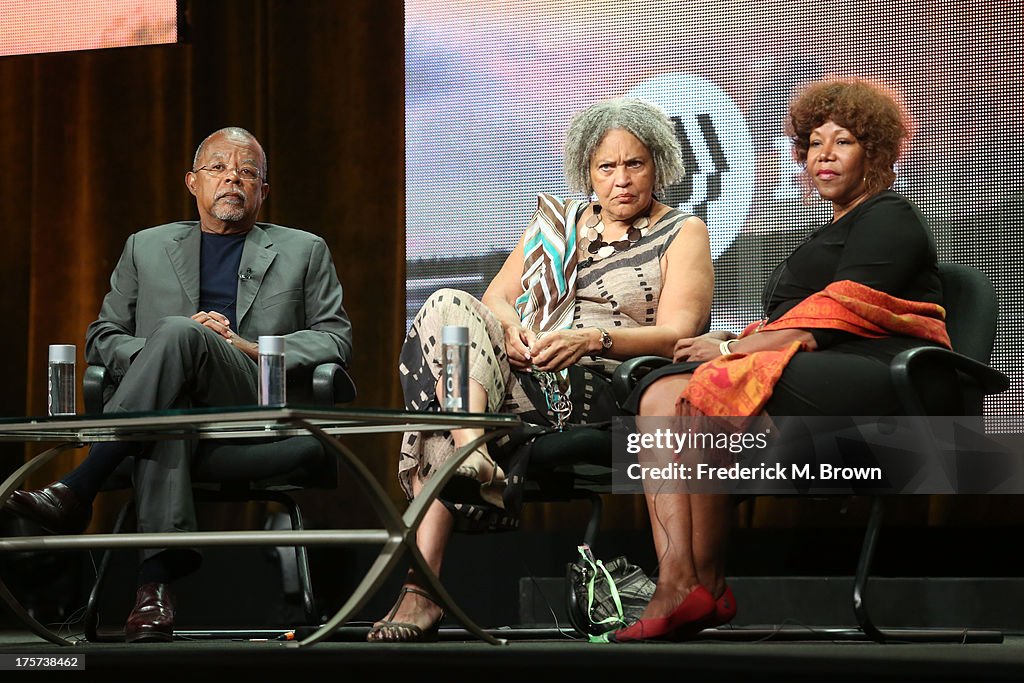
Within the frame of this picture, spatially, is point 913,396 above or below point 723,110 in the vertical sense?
below

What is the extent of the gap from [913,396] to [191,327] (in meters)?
1.46

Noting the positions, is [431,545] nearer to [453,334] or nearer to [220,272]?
[453,334]

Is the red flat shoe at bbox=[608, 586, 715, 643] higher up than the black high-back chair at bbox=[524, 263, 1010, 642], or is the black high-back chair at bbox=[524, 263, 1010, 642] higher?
the black high-back chair at bbox=[524, 263, 1010, 642]

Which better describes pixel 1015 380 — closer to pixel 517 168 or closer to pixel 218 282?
pixel 517 168

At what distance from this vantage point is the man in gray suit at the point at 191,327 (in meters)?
2.46

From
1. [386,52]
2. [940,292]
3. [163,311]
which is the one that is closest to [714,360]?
[940,292]

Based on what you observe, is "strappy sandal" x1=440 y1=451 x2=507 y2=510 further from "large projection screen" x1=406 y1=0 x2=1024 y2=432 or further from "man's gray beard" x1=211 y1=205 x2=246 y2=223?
"large projection screen" x1=406 y1=0 x2=1024 y2=432

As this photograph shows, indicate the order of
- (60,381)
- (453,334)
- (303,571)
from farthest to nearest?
(303,571), (60,381), (453,334)

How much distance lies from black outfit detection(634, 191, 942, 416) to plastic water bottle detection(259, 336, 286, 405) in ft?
2.33

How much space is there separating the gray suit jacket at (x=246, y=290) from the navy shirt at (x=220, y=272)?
0.13 feet

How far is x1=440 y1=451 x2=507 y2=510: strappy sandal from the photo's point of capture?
2318 mm

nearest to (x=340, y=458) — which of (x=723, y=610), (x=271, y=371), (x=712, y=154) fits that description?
(x=271, y=371)

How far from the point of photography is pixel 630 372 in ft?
8.15
